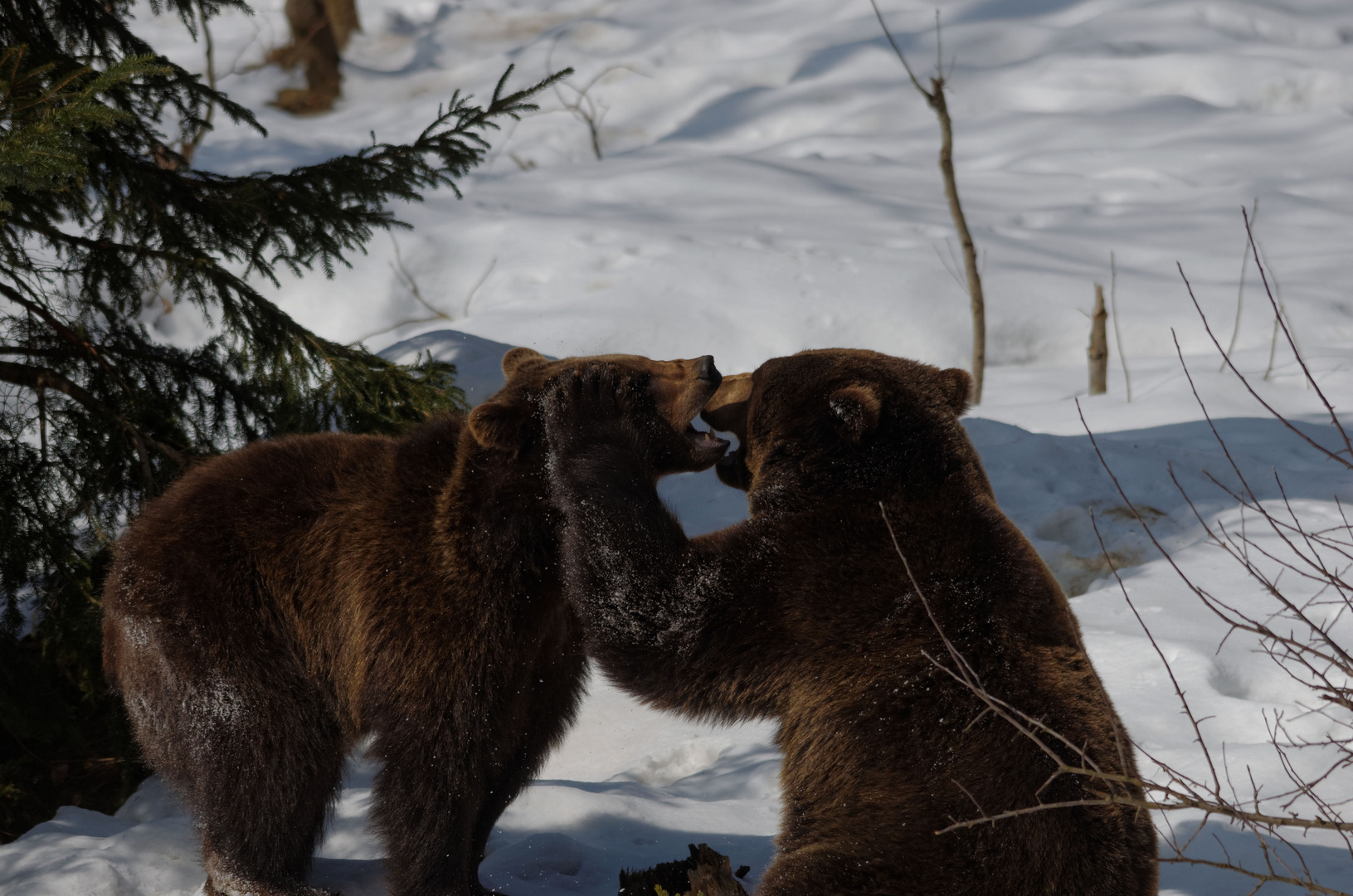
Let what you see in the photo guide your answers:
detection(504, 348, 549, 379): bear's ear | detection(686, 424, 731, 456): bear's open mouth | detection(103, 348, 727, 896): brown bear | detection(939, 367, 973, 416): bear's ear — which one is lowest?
detection(103, 348, 727, 896): brown bear

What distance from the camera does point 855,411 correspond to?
2666mm

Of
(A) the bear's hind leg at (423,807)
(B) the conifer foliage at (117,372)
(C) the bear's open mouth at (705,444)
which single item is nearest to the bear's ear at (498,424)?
(C) the bear's open mouth at (705,444)

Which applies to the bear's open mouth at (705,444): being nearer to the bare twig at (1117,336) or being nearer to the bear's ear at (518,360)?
the bear's ear at (518,360)

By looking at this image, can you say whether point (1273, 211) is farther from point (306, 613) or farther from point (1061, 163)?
point (306, 613)

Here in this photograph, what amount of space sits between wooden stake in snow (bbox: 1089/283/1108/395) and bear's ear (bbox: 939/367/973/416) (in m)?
6.41

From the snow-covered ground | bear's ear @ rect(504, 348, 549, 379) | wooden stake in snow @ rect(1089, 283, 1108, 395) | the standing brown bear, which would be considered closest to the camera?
the standing brown bear

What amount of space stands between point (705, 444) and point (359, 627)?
3.66 feet

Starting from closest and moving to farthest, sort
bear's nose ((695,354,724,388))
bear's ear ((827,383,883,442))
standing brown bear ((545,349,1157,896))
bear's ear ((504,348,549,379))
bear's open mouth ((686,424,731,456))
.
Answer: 1. standing brown bear ((545,349,1157,896))
2. bear's ear ((827,383,883,442))
3. bear's nose ((695,354,724,388))
4. bear's open mouth ((686,424,731,456))
5. bear's ear ((504,348,549,379))

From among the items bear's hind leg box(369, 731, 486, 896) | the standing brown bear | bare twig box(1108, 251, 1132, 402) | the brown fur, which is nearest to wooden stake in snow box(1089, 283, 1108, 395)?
bare twig box(1108, 251, 1132, 402)

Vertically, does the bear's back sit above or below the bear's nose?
Result: below

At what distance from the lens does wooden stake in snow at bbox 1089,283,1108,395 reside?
29.3 ft

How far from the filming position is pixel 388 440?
3408mm

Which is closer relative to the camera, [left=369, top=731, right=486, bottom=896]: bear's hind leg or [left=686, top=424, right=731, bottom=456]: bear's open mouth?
[left=369, top=731, right=486, bottom=896]: bear's hind leg

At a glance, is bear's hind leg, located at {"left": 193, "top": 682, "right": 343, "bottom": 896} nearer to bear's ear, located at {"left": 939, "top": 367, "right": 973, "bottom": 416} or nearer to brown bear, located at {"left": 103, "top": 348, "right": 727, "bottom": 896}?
brown bear, located at {"left": 103, "top": 348, "right": 727, "bottom": 896}
